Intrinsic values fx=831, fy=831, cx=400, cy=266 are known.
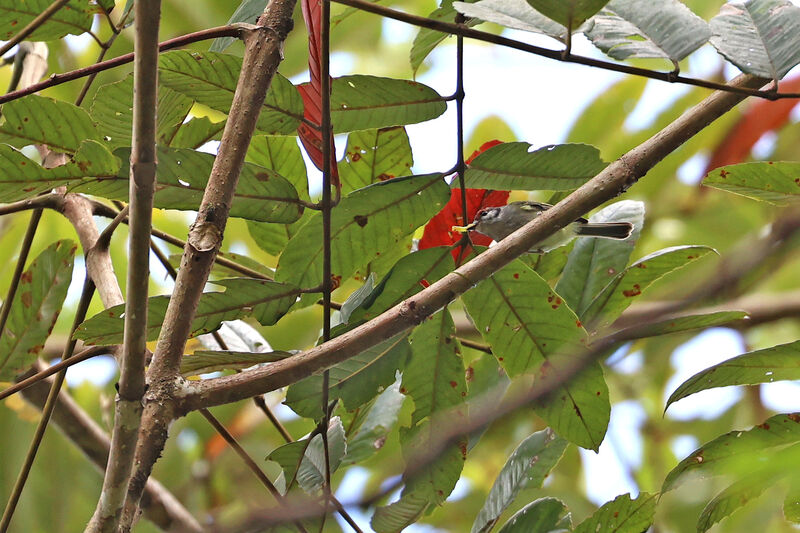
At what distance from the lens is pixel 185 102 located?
88 centimetres

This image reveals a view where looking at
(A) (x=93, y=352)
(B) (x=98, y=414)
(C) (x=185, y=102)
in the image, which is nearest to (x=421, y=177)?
(C) (x=185, y=102)

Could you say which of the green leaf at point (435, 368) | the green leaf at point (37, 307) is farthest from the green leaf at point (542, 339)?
the green leaf at point (37, 307)

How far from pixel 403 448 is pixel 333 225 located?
26cm

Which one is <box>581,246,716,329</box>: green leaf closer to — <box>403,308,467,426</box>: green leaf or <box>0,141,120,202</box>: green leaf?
<box>403,308,467,426</box>: green leaf

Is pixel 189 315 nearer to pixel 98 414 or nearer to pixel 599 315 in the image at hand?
pixel 599 315

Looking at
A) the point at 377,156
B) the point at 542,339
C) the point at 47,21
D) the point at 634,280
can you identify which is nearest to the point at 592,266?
the point at 634,280

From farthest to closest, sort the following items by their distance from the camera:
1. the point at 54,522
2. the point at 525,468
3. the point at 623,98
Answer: the point at 623,98 < the point at 54,522 < the point at 525,468

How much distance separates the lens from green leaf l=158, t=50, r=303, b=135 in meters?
0.78

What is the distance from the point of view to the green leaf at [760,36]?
0.73 meters

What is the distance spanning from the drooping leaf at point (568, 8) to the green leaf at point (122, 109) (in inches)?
15.4

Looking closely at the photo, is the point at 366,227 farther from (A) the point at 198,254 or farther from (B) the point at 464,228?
(A) the point at 198,254

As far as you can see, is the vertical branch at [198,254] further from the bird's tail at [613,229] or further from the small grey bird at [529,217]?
the bird's tail at [613,229]

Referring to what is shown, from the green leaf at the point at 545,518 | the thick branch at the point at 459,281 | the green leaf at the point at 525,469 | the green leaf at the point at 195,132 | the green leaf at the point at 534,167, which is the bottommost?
the green leaf at the point at 545,518

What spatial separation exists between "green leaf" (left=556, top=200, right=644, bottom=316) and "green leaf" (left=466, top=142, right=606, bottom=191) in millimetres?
139
